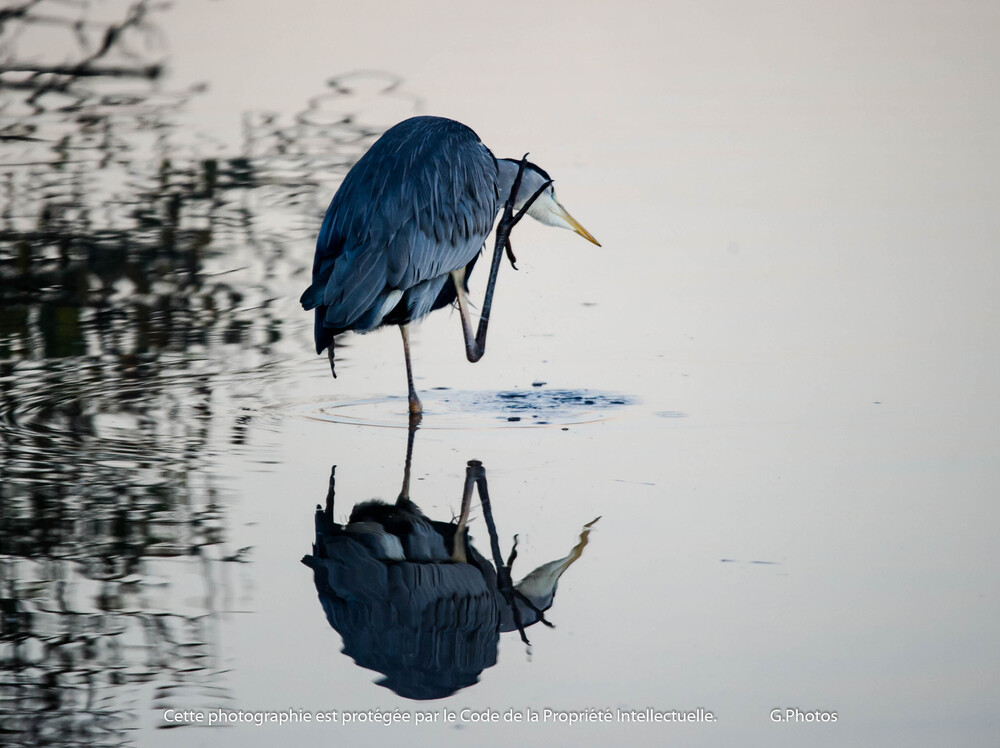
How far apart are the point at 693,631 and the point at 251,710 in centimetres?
118

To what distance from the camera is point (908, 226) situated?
8.09 meters

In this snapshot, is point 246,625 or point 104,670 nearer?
point 104,670

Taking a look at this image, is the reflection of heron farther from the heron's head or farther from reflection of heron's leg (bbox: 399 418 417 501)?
reflection of heron's leg (bbox: 399 418 417 501)

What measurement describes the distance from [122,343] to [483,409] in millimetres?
1897

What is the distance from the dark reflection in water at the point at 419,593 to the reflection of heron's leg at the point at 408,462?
10cm

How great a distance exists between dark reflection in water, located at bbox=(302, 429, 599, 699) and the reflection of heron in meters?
1.18

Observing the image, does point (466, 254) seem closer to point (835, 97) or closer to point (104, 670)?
point (104, 670)

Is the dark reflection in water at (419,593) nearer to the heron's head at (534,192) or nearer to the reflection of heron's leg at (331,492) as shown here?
the reflection of heron's leg at (331,492)

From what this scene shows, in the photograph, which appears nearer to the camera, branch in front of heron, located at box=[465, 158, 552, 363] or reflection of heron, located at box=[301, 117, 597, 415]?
reflection of heron, located at box=[301, 117, 597, 415]

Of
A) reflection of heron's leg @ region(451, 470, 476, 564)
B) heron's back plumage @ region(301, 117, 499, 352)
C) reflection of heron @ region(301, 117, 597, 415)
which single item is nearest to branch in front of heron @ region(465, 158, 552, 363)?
reflection of heron @ region(301, 117, 597, 415)

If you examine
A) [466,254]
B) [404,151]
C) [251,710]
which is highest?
[404,151]

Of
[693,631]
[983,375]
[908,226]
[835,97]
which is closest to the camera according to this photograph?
[693,631]

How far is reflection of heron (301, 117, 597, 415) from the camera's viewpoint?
18.1ft

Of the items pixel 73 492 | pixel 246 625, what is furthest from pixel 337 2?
pixel 246 625
